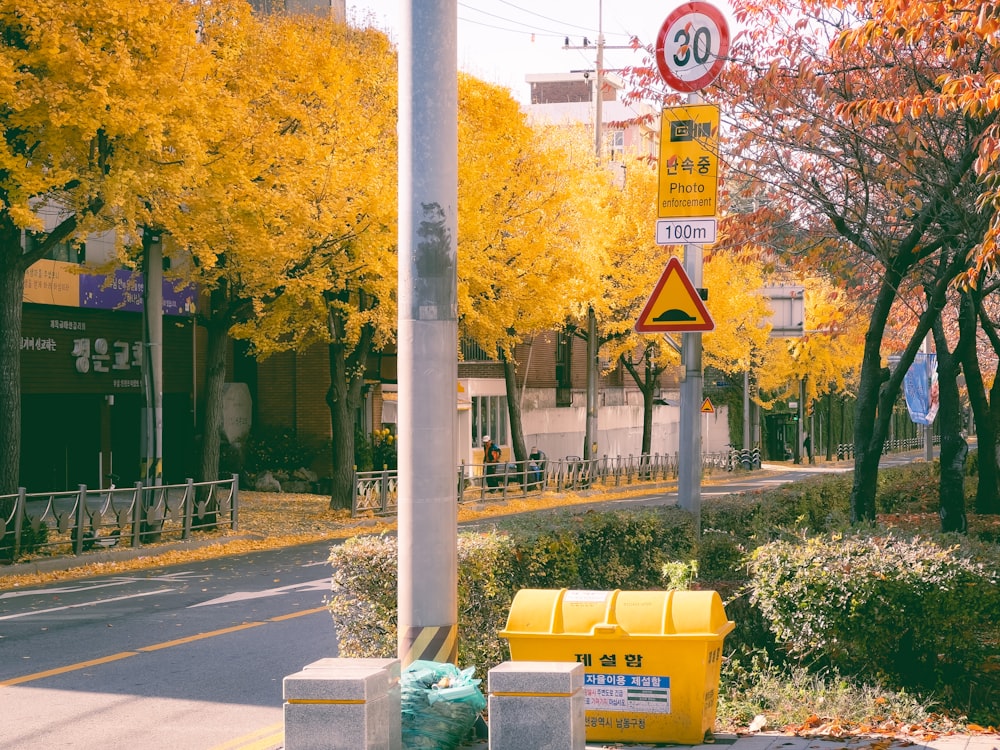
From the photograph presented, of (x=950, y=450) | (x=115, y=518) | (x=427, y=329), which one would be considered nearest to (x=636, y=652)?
(x=427, y=329)

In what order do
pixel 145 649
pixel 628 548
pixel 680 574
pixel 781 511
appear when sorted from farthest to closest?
pixel 781 511 < pixel 145 649 < pixel 628 548 < pixel 680 574

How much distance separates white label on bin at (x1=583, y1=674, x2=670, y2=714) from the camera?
6.85 meters

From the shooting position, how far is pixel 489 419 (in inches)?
1620

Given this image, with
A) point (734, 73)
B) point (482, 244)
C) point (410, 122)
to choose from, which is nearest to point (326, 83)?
point (482, 244)

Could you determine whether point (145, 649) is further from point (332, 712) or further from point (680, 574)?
point (332, 712)

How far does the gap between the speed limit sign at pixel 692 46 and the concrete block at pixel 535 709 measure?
6.00 metres

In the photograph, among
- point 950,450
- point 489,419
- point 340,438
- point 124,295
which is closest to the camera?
point 950,450

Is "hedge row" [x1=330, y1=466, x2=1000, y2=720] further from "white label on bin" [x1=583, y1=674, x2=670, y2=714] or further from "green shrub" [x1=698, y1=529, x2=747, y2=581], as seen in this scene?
"white label on bin" [x1=583, y1=674, x2=670, y2=714]

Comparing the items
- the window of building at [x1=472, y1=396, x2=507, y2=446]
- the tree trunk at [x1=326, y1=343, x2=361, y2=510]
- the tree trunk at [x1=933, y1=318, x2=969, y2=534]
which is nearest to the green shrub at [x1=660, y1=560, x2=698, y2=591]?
the tree trunk at [x1=933, y1=318, x2=969, y2=534]

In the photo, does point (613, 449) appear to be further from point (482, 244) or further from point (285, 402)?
point (482, 244)

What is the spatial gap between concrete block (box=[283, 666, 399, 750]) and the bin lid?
1314 millimetres

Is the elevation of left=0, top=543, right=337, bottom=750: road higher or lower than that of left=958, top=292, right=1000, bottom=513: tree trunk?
lower

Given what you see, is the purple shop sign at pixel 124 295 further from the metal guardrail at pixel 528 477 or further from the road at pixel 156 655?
the road at pixel 156 655

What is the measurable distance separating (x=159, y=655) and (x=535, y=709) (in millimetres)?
6039
